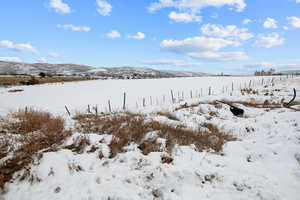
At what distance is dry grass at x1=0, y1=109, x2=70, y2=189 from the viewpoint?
16.0 feet

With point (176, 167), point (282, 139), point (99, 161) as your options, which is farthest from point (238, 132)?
point (99, 161)

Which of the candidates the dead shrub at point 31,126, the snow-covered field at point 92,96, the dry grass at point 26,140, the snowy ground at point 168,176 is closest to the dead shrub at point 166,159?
the snowy ground at point 168,176

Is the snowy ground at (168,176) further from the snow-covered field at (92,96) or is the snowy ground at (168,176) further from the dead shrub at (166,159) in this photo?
the snow-covered field at (92,96)

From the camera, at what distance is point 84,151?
5.74 m

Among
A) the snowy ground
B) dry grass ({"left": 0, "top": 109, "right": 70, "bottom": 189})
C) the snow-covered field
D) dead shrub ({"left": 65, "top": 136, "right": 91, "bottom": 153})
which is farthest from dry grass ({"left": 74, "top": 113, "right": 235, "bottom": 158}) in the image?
the snow-covered field

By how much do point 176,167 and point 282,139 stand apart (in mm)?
5260

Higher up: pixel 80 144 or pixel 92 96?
pixel 80 144

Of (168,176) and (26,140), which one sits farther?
(26,140)

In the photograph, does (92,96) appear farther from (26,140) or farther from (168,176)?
(168,176)

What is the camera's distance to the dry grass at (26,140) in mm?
4863

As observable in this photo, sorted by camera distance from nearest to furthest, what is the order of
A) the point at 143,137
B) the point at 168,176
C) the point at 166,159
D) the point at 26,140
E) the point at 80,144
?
the point at 168,176 → the point at 166,159 → the point at 80,144 → the point at 26,140 → the point at 143,137

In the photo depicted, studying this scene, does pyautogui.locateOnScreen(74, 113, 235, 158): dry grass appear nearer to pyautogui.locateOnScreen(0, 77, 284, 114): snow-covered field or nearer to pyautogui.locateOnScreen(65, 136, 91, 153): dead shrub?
pyautogui.locateOnScreen(65, 136, 91, 153): dead shrub

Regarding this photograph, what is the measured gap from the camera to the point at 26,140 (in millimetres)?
6238

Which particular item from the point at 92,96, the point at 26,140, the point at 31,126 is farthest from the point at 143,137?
the point at 92,96
